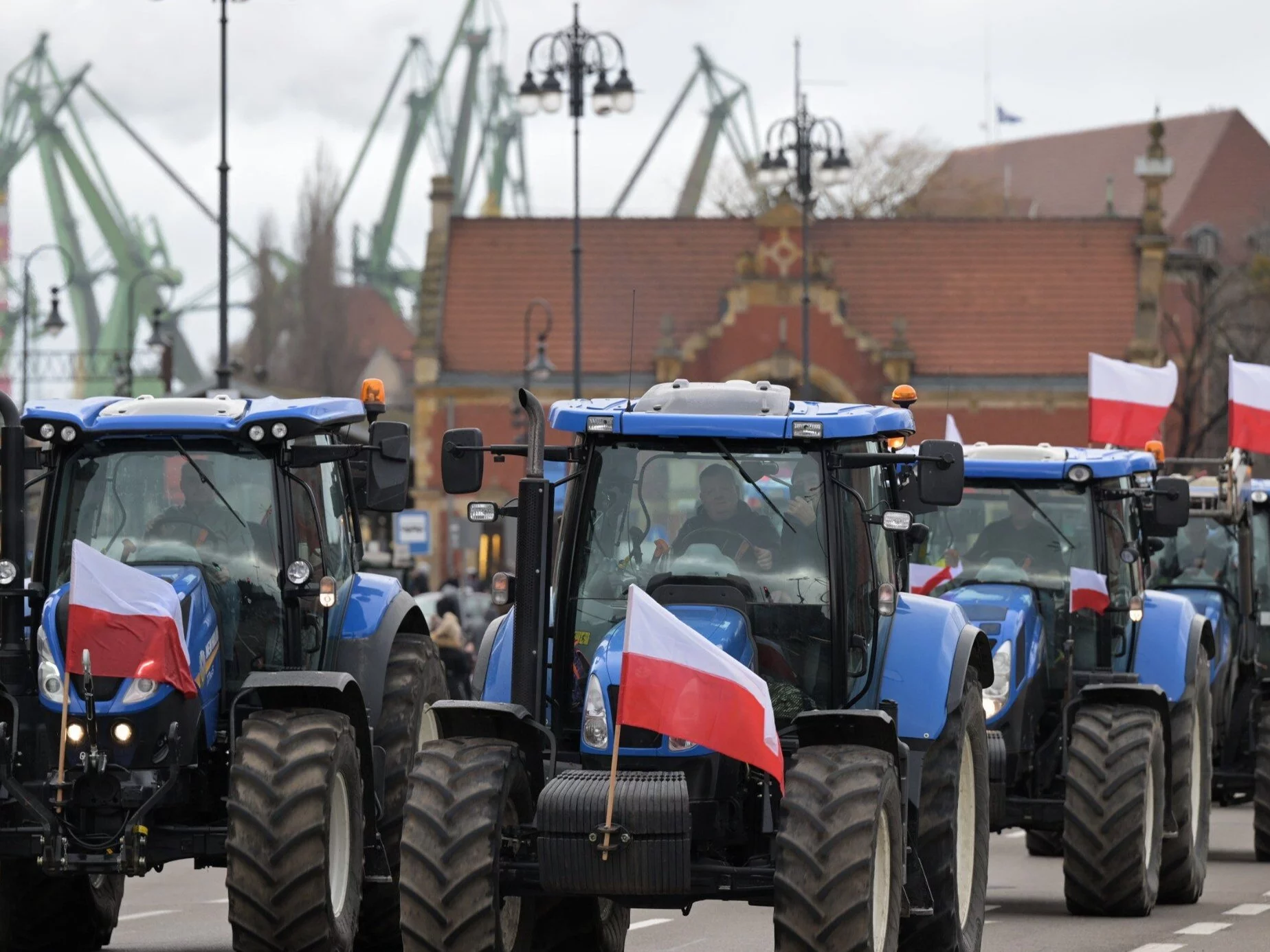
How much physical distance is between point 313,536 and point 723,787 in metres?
3.18

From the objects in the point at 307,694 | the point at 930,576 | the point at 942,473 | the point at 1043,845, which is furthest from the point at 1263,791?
the point at 307,694

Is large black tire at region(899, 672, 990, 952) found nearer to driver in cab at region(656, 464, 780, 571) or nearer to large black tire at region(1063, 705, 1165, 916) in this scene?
driver in cab at region(656, 464, 780, 571)

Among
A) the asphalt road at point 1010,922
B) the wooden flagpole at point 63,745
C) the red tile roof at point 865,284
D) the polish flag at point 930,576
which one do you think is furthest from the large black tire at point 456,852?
the red tile roof at point 865,284

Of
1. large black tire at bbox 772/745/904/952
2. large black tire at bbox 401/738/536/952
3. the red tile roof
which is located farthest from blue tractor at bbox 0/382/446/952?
the red tile roof

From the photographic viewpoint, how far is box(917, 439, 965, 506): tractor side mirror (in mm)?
9953

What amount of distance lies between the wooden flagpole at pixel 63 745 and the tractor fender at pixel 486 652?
1617 mm

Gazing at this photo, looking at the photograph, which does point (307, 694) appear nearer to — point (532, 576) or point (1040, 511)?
point (532, 576)

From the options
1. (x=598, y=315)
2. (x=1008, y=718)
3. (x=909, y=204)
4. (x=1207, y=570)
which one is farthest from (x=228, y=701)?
(x=909, y=204)

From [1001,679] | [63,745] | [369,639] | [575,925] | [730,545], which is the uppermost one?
[730,545]

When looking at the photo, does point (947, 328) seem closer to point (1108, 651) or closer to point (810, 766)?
point (1108, 651)

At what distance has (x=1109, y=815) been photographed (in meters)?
13.4

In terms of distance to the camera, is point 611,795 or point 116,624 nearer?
point 611,795

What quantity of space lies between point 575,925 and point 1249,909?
222 inches

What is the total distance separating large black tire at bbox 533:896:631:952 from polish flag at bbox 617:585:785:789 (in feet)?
5.36
